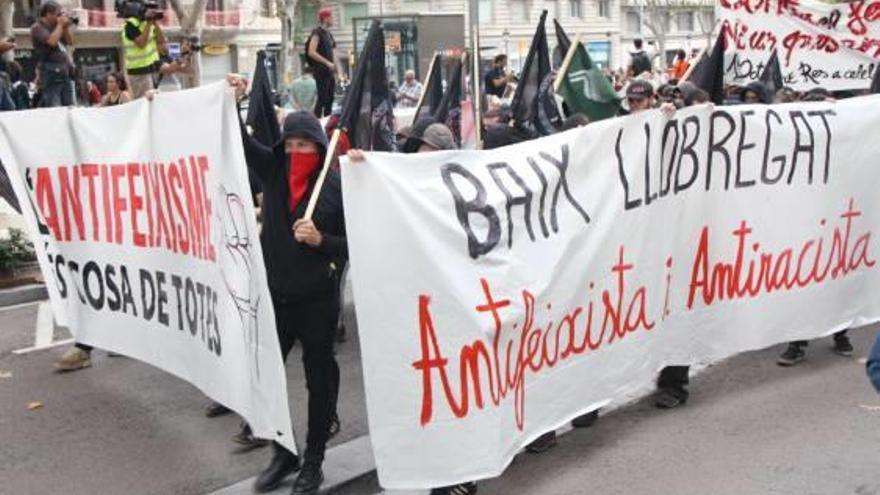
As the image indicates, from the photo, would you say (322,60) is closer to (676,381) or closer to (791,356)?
(791,356)

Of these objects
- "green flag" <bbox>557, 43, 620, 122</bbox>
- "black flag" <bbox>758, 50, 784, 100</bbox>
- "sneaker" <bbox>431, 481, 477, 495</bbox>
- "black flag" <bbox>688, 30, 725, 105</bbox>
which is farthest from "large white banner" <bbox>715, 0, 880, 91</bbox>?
"sneaker" <bbox>431, 481, 477, 495</bbox>

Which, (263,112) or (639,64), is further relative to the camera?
(639,64)

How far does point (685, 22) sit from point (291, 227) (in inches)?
3112

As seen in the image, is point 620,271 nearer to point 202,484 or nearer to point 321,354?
point 321,354

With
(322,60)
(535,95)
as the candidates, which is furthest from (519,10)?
(535,95)

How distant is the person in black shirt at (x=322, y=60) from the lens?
11656 millimetres

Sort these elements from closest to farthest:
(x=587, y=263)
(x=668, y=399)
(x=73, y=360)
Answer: (x=587, y=263) → (x=668, y=399) → (x=73, y=360)

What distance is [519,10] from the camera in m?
69.3

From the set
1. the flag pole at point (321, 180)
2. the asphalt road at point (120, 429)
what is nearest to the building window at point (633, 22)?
the asphalt road at point (120, 429)

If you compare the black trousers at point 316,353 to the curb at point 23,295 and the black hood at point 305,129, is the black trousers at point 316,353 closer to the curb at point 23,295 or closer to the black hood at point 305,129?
the black hood at point 305,129

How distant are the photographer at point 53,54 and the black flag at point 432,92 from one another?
5157mm

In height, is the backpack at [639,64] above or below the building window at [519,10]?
below

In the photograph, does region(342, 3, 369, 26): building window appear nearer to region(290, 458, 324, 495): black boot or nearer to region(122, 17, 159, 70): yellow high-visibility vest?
region(122, 17, 159, 70): yellow high-visibility vest

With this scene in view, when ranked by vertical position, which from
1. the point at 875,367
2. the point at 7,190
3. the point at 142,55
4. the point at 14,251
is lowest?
the point at 14,251
